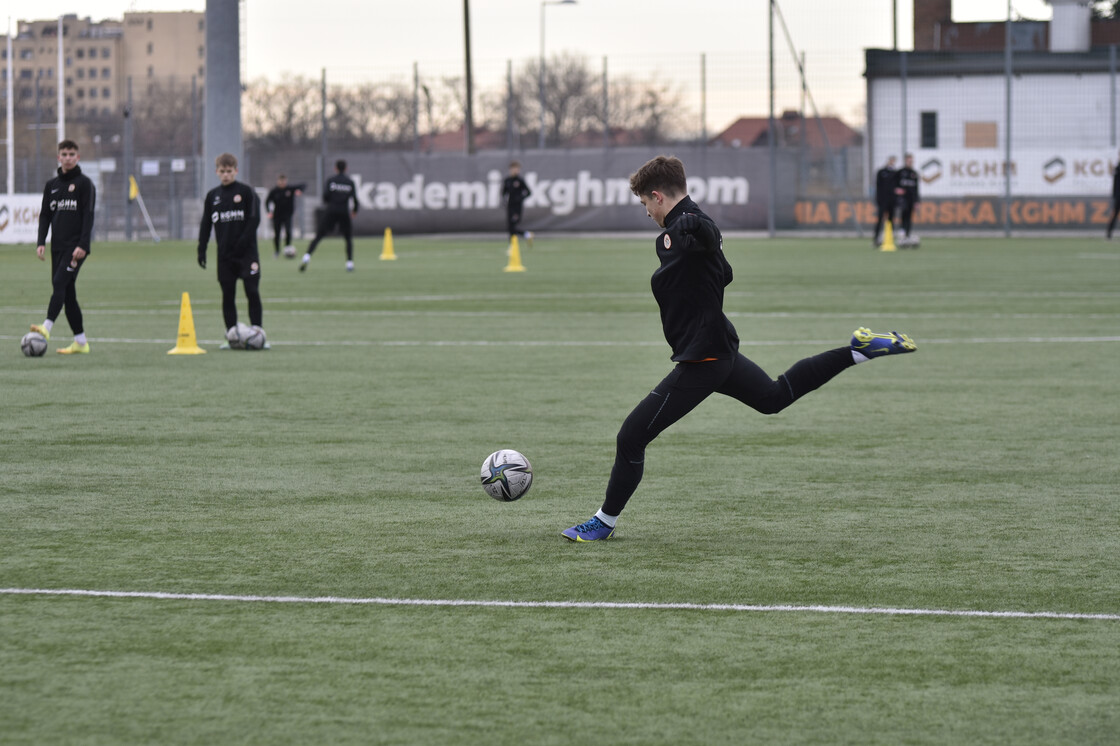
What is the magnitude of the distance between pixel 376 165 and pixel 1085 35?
33.2 m

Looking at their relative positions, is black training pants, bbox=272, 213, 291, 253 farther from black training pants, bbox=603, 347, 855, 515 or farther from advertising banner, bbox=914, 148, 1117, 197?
black training pants, bbox=603, 347, 855, 515

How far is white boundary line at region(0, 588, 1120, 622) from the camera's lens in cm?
561

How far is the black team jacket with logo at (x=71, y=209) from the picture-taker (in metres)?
15.2

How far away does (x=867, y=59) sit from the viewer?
55.5 meters

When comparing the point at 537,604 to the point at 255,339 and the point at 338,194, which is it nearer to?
the point at 255,339

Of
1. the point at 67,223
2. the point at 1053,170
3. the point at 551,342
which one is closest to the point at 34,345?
the point at 67,223

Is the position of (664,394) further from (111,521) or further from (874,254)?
(874,254)

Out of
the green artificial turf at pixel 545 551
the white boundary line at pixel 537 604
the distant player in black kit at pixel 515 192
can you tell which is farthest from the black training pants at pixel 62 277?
the distant player in black kit at pixel 515 192

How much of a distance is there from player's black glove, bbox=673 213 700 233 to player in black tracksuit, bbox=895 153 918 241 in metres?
32.2

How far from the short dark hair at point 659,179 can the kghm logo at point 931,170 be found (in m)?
41.7

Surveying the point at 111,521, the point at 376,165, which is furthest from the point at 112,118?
the point at 111,521

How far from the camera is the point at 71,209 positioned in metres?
15.3

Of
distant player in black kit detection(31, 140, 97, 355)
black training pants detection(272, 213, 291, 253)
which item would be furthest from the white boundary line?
black training pants detection(272, 213, 291, 253)

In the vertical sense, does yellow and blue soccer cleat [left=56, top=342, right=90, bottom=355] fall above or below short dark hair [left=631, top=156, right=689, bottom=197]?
below
